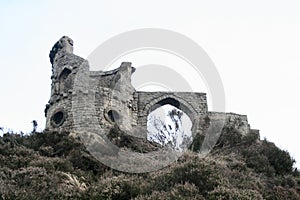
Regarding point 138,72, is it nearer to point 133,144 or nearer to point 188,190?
point 133,144

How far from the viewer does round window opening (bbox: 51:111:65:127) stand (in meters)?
25.1

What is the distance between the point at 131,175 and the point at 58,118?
403 inches

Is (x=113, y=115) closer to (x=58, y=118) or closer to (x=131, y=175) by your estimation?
(x=58, y=118)

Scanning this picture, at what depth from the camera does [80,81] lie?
2519 centimetres

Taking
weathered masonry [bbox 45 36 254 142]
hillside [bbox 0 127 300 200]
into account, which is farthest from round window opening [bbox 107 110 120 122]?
hillside [bbox 0 127 300 200]

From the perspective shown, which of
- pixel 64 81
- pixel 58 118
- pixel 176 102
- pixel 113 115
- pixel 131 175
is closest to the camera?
pixel 131 175

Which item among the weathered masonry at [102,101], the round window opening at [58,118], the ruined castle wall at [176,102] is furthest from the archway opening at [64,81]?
the ruined castle wall at [176,102]

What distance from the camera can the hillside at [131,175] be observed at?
504 inches

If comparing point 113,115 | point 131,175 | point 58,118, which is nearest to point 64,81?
point 58,118

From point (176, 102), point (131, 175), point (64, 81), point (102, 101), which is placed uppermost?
point (64, 81)

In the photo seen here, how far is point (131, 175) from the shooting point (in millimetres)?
16094

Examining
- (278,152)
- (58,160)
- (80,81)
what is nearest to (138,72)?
(80,81)

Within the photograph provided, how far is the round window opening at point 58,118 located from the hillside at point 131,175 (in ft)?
9.92

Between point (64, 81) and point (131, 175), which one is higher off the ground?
point (64, 81)
